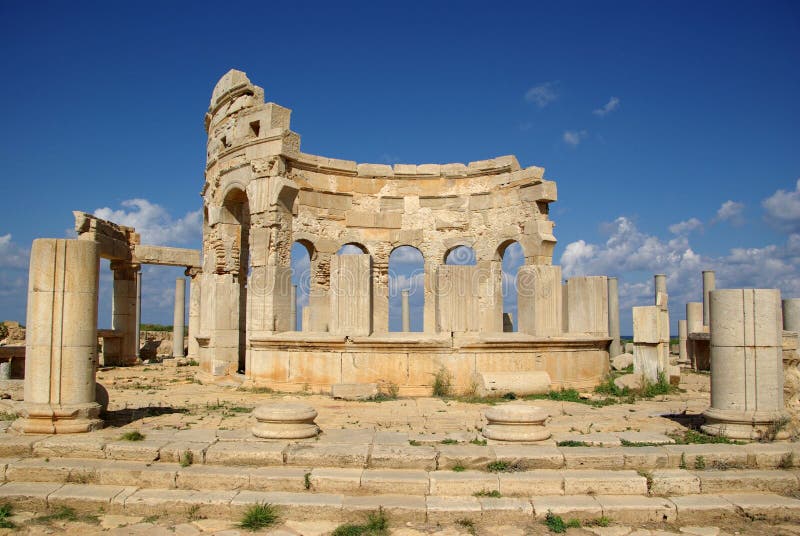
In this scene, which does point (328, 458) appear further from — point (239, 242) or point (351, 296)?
point (239, 242)

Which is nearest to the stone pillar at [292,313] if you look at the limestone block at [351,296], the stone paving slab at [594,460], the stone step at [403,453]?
the limestone block at [351,296]

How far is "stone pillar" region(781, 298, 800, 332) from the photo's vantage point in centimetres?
1098

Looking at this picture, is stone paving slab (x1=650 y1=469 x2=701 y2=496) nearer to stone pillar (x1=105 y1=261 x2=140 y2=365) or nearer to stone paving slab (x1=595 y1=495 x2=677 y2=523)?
stone paving slab (x1=595 y1=495 x2=677 y2=523)

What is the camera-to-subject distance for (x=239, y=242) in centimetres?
1537

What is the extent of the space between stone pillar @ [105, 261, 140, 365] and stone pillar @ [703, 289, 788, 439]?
18797mm

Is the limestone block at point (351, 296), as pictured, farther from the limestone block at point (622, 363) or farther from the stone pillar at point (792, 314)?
the limestone block at point (622, 363)

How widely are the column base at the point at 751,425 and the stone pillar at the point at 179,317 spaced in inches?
851

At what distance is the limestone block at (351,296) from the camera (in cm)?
1173

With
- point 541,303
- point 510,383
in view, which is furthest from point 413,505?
point 541,303

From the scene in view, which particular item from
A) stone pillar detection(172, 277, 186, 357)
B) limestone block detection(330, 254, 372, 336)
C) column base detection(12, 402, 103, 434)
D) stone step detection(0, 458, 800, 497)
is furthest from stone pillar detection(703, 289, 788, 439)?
stone pillar detection(172, 277, 186, 357)

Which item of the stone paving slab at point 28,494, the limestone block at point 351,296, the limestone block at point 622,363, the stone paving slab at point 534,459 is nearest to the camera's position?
the stone paving slab at point 28,494

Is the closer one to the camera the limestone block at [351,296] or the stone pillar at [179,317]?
the limestone block at [351,296]

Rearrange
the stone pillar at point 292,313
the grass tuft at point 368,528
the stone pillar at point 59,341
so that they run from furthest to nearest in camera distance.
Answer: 1. the stone pillar at point 292,313
2. the stone pillar at point 59,341
3. the grass tuft at point 368,528

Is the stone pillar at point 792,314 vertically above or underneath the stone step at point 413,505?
above
